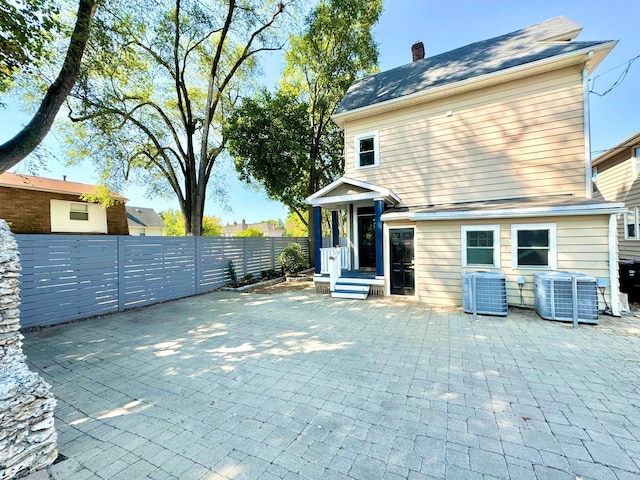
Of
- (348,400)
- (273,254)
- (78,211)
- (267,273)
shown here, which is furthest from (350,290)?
(78,211)

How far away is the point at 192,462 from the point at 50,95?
788cm

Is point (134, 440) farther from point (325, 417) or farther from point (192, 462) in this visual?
point (325, 417)

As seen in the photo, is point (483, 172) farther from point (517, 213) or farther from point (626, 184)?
point (626, 184)

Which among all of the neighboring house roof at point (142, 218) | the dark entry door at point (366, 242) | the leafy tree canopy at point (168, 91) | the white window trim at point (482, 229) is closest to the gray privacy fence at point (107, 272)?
the leafy tree canopy at point (168, 91)

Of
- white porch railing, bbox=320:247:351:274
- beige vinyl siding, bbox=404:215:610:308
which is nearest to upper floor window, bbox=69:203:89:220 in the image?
white porch railing, bbox=320:247:351:274

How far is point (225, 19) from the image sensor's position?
1110 cm

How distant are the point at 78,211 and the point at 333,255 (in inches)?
694

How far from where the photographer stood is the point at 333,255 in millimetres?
8867

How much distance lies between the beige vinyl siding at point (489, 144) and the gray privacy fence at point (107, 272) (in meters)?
6.67

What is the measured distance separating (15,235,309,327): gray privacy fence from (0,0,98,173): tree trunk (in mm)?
1696

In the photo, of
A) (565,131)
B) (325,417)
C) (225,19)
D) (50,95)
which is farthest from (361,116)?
(325,417)

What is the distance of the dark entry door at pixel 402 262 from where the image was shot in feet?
25.7

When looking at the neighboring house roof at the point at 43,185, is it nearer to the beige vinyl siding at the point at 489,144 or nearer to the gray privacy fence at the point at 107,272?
the gray privacy fence at the point at 107,272

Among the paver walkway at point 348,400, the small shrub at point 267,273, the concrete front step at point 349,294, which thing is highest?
the small shrub at point 267,273
